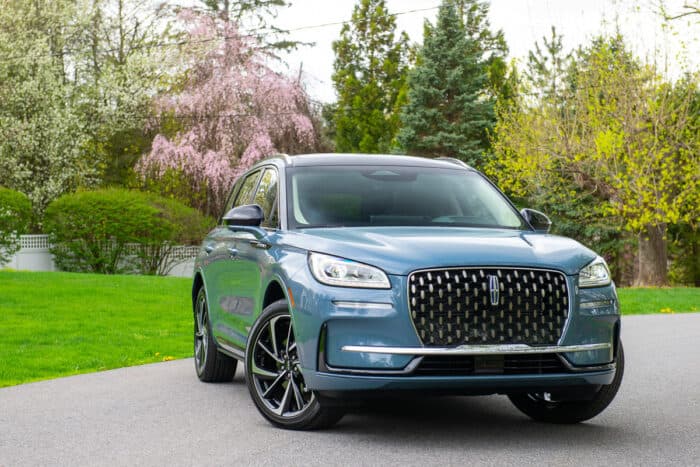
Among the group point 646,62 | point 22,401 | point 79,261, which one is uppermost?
point 646,62

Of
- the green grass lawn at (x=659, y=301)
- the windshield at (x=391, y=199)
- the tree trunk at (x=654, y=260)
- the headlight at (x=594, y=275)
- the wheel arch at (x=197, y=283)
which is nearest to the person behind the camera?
the headlight at (x=594, y=275)

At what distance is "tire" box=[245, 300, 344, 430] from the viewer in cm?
679

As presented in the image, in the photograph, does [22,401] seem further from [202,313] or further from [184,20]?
[184,20]

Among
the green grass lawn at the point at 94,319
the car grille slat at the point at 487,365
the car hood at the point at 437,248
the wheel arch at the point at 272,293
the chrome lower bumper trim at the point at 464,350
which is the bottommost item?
the green grass lawn at the point at 94,319

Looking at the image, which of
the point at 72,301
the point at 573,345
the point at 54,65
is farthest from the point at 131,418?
the point at 54,65

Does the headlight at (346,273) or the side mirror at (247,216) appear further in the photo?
the side mirror at (247,216)

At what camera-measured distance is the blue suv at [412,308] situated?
6.20 meters

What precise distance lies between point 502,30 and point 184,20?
20415mm

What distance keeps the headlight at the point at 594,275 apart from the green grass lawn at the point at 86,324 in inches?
226

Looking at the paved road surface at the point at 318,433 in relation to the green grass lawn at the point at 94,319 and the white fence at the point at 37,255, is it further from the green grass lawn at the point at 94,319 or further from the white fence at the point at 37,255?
the white fence at the point at 37,255

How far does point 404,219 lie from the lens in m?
7.63

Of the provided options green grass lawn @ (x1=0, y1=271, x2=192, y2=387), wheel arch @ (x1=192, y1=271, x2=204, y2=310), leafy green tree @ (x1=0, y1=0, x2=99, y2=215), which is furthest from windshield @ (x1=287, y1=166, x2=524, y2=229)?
leafy green tree @ (x1=0, y1=0, x2=99, y2=215)

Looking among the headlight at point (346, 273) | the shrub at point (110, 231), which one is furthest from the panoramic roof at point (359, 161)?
the shrub at point (110, 231)

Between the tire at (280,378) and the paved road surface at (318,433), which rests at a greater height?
the tire at (280,378)
